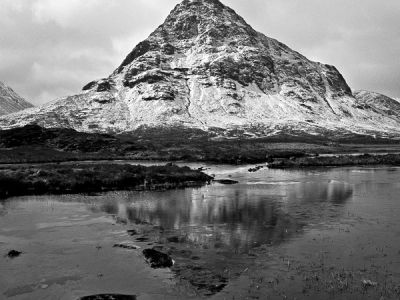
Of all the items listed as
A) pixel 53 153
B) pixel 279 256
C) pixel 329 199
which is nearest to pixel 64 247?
pixel 279 256

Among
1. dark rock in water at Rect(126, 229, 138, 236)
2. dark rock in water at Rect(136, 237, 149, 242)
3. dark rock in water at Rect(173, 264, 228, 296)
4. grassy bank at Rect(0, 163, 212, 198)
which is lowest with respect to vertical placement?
dark rock in water at Rect(173, 264, 228, 296)

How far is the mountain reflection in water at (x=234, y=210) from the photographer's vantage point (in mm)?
35844

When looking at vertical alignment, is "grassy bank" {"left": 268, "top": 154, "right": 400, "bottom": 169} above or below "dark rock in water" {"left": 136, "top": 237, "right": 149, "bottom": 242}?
above

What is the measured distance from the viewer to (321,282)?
24.6m

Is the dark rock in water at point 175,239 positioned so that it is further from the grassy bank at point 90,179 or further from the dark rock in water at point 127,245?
the grassy bank at point 90,179

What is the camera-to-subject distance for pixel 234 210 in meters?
46.8

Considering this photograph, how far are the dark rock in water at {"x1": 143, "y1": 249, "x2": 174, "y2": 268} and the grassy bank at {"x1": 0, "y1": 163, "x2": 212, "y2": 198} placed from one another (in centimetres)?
3348

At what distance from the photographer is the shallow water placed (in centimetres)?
2452

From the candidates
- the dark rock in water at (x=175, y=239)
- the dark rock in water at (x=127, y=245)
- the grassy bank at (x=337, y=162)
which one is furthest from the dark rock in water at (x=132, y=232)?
the grassy bank at (x=337, y=162)

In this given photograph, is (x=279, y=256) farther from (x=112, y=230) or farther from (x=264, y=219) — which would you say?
(x=112, y=230)

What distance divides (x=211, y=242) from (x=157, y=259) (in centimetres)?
578

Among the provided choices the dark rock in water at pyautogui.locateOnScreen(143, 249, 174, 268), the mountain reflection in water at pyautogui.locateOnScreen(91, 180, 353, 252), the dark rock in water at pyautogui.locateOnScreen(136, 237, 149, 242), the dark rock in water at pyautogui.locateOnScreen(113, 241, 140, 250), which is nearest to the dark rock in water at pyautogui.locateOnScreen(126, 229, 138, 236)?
the dark rock in water at pyautogui.locateOnScreen(136, 237, 149, 242)

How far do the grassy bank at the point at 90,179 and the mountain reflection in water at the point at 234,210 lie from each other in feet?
20.6

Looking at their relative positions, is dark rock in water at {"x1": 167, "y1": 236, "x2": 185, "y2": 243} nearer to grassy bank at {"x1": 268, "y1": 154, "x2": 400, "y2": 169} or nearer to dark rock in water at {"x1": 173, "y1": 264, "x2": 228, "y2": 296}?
dark rock in water at {"x1": 173, "y1": 264, "x2": 228, "y2": 296}
